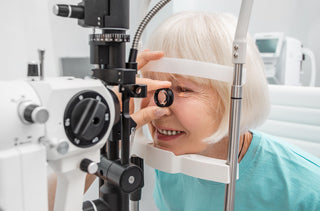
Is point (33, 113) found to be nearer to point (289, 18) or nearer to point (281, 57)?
point (281, 57)

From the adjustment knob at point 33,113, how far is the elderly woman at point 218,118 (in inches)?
12.6

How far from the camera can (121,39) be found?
53cm

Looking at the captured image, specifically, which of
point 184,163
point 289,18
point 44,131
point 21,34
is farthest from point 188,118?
point 289,18

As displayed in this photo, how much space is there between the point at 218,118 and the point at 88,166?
0.47 meters

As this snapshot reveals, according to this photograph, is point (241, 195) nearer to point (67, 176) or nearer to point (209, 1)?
point (67, 176)

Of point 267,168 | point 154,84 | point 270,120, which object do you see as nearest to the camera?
point 154,84

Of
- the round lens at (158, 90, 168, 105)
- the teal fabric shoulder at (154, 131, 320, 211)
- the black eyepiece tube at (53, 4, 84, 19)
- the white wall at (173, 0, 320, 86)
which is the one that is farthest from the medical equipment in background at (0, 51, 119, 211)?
the white wall at (173, 0, 320, 86)

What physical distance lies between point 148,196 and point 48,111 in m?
1.39

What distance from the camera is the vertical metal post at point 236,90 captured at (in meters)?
0.59

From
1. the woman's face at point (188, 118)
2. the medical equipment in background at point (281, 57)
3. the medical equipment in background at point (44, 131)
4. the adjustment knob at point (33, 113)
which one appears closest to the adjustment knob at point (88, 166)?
the medical equipment in background at point (44, 131)

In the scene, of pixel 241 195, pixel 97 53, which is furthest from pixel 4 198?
pixel 241 195

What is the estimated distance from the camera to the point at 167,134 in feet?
2.87

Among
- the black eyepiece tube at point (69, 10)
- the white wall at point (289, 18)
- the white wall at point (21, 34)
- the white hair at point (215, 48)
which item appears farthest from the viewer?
the white wall at point (289, 18)

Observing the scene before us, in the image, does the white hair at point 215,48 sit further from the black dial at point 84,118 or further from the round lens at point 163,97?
the black dial at point 84,118
